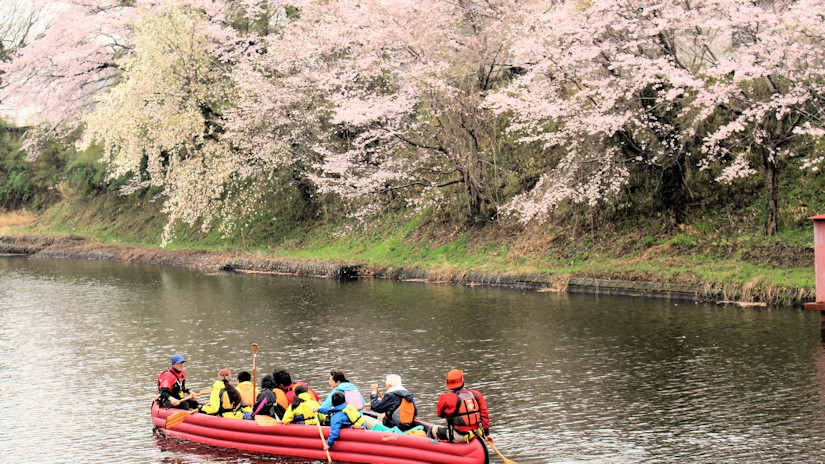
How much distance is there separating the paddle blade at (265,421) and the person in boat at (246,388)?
122 centimetres

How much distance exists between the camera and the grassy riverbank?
2542 centimetres

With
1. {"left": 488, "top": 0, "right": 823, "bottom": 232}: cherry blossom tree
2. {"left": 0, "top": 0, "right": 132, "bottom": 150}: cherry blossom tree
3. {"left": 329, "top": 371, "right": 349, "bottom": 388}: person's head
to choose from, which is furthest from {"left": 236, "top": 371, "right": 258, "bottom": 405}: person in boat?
{"left": 0, "top": 0, "right": 132, "bottom": 150}: cherry blossom tree

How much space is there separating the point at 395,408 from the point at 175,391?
4444mm

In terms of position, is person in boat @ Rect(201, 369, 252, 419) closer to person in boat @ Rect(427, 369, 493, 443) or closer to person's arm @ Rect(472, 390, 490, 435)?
person in boat @ Rect(427, 369, 493, 443)

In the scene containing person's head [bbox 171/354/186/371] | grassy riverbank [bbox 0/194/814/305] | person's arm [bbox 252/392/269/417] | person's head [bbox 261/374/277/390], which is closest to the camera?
person's arm [bbox 252/392/269/417]

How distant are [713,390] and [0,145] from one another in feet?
196

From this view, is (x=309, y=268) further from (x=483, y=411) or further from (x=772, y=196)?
(x=483, y=411)

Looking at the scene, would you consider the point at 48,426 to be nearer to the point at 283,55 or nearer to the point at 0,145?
the point at 283,55

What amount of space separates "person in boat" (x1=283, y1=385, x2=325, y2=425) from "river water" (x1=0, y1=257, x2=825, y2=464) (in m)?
1.01

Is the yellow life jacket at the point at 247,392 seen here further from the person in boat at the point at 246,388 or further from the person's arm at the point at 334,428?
the person's arm at the point at 334,428

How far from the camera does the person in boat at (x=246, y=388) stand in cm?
1595

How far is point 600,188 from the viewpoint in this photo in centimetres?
3147

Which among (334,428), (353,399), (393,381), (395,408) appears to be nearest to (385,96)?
(353,399)

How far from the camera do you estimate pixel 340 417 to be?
45.5ft
